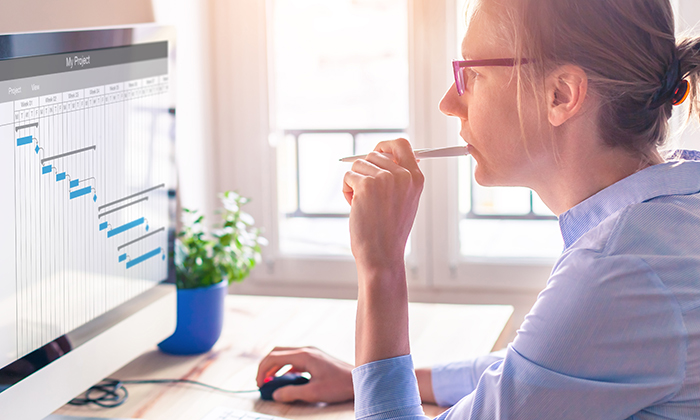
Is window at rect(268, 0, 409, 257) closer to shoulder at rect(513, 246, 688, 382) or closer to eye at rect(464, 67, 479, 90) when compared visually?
eye at rect(464, 67, 479, 90)

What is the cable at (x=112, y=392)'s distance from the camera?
1.12 m

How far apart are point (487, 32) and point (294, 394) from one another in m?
0.62

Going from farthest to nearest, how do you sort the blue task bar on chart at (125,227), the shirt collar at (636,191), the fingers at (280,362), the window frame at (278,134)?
the window frame at (278,134) < the fingers at (280,362) < the blue task bar on chart at (125,227) < the shirt collar at (636,191)

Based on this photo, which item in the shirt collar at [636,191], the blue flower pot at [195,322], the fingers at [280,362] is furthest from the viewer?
the blue flower pot at [195,322]

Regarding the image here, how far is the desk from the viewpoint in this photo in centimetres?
110

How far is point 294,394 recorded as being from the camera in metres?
1.11

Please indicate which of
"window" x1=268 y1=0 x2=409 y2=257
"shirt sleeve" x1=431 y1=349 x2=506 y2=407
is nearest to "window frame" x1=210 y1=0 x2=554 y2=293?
"window" x1=268 y1=0 x2=409 y2=257

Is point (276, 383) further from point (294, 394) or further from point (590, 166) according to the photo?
point (590, 166)

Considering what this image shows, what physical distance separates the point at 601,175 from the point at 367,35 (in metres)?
1.64

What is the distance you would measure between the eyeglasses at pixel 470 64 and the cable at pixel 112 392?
0.60m

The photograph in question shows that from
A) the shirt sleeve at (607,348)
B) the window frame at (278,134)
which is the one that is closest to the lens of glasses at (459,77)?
the shirt sleeve at (607,348)

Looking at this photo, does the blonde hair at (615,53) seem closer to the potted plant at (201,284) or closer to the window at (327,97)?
the potted plant at (201,284)

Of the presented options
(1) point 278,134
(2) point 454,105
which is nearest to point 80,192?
(2) point 454,105

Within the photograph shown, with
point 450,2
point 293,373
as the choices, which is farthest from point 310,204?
point 293,373
